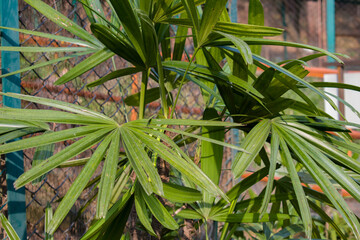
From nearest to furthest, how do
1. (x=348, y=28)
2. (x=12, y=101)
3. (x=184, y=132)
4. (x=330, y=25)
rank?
1. (x=184, y=132)
2. (x=12, y=101)
3. (x=330, y=25)
4. (x=348, y=28)

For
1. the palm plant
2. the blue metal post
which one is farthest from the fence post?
the blue metal post

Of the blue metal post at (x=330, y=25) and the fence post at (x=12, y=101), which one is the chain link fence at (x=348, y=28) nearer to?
the blue metal post at (x=330, y=25)

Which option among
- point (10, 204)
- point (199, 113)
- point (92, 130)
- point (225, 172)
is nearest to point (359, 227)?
point (92, 130)

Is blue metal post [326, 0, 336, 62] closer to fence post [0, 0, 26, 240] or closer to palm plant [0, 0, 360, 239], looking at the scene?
palm plant [0, 0, 360, 239]

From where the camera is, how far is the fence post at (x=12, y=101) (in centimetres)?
106

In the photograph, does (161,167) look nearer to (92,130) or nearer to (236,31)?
(92,130)

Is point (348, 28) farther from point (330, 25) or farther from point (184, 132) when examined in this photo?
point (184, 132)

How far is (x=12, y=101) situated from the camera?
1.08m

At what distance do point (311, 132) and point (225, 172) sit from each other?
113 cm

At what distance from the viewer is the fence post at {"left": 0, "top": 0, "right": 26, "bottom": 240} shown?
3.48 feet

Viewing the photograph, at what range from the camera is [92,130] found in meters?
0.73

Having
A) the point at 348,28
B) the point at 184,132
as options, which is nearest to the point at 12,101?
the point at 184,132

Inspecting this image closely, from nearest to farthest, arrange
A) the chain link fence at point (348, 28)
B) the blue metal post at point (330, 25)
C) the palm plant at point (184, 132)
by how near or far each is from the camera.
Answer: the palm plant at point (184, 132) < the blue metal post at point (330, 25) < the chain link fence at point (348, 28)

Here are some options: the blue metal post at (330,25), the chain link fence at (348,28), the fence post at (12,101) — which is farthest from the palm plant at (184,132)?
the chain link fence at (348,28)
